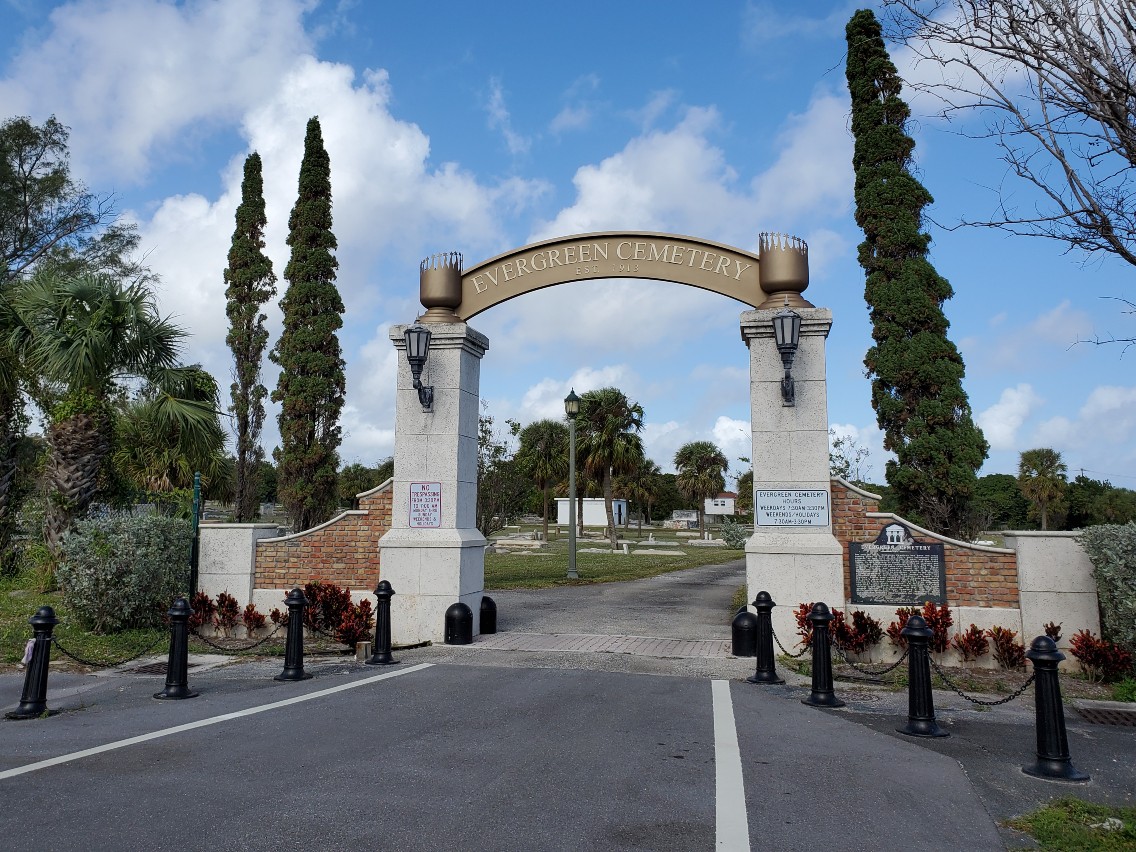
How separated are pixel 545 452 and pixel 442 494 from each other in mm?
40930

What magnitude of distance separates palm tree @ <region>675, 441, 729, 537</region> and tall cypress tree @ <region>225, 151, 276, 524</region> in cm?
3762

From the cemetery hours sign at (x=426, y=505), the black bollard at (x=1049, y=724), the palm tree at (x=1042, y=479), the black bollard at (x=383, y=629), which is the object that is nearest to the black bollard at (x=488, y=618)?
the cemetery hours sign at (x=426, y=505)

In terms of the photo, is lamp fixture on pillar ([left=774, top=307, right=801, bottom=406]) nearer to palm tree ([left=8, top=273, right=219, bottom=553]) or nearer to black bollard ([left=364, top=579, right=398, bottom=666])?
black bollard ([left=364, top=579, right=398, bottom=666])

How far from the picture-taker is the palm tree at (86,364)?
41.0ft

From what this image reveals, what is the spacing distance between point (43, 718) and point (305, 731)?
2660 millimetres

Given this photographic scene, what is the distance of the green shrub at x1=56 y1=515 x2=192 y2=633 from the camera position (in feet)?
35.9

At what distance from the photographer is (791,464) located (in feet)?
34.4

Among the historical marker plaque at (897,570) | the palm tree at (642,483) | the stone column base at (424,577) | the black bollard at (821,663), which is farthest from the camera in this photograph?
the palm tree at (642,483)

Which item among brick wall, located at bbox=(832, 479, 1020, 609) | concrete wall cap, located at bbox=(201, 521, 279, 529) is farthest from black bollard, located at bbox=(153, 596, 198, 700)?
brick wall, located at bbox=(832, 479, 1020, 609)

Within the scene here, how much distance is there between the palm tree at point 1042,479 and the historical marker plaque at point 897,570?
208 ft

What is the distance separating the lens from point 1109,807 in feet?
15.7

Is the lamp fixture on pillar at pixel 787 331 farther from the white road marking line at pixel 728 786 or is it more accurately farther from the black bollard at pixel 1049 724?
the black bollard at pixel 1049 724

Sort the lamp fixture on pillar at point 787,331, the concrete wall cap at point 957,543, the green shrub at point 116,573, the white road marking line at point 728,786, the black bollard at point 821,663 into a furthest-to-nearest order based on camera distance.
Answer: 1. the green shrub at point 116,573
2. the lamp fixture on pillar at point 787,331
3. the concrete wall cap at point 957,543
4. the black bollard at point 821,663
5. the white road marking line at point 728,786

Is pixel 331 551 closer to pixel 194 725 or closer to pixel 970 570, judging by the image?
pixel 194 725
